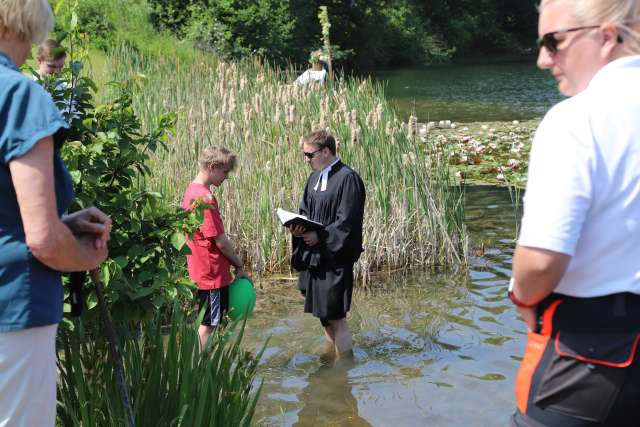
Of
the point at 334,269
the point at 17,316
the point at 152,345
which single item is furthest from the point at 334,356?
the point at 17,316

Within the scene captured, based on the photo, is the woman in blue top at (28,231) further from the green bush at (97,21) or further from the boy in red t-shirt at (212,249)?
the green bush at (97,21)

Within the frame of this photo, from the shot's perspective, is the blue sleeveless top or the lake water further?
the lake water

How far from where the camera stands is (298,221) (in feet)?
18.0

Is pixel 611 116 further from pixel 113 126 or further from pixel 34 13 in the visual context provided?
pixel 113 126

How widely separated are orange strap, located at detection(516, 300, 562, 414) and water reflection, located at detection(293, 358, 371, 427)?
3.15 metres

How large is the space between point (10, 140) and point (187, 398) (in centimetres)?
133

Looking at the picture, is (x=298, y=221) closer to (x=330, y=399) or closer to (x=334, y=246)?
(x=334, y=246)

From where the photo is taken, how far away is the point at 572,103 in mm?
1844

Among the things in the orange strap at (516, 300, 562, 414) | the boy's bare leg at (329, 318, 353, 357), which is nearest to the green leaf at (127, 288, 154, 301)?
the orange strap at (516, 300, 562, 414)

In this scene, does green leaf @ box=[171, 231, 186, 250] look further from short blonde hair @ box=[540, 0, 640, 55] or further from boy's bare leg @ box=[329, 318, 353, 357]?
boy's bare leg @ box=[329, 318, 353, 357]

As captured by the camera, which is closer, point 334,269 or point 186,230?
point 186,230

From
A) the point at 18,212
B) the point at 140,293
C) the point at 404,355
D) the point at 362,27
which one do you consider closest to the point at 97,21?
the point at 362,27

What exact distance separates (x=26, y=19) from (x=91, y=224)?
1.93ft

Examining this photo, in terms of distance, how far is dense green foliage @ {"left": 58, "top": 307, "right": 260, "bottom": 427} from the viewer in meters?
3.07
